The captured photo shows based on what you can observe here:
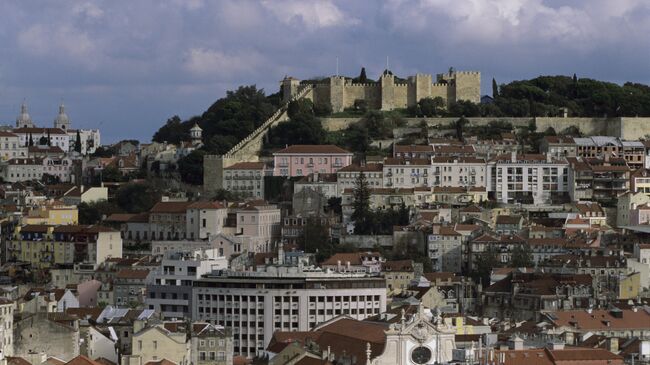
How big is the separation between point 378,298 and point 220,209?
2255 cm

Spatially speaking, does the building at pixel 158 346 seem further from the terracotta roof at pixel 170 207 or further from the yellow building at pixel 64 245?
the terracotta roof at pixel 170 207

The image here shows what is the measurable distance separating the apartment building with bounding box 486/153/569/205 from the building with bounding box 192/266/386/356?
28212mm

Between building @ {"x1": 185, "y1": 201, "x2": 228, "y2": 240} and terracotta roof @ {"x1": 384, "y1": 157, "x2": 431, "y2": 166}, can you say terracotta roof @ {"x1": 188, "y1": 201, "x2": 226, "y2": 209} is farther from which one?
terracotta roof @ {"x1": 384, "y1": 157, "x2": 431, "y2": 166}

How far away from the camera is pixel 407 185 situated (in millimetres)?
A: 100438

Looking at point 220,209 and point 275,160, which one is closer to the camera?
point 220,209

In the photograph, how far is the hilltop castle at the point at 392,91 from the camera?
→ 113250 millimetres

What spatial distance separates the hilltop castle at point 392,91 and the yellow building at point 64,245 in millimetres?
24091

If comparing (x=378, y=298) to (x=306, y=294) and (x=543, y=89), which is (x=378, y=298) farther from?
(x=543, y=89)

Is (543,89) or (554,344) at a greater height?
(543,89)

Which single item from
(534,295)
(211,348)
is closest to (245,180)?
(534,295)

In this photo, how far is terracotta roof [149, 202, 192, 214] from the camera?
95875mm

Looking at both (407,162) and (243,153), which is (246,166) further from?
(407,162)

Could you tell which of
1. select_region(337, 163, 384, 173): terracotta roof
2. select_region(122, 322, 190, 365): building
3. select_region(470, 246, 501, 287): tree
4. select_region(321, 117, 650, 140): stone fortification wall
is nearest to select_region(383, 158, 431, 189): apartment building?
select_region(337, 163, 384, 173): terracotta roof

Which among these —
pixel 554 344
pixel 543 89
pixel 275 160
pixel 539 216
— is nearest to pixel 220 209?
pixel 275 160
